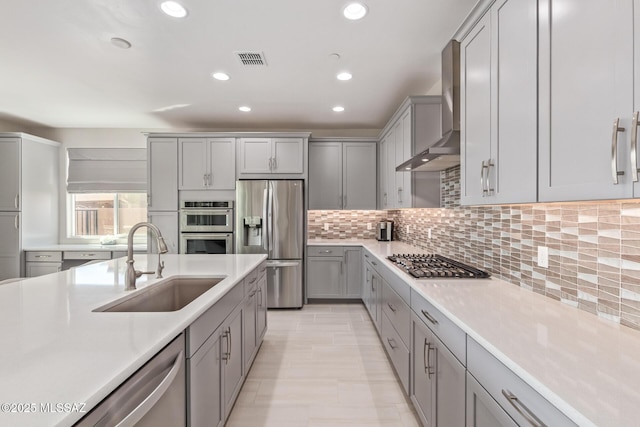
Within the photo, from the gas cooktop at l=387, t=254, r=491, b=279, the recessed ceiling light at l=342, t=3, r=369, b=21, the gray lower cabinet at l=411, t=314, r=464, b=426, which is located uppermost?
the recessed ceiling light at l=342, t=3, r=369, b=21

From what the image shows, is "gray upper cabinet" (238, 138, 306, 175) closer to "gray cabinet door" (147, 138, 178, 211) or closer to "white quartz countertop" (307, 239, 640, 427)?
"gray cabinet door" (147, 138, 178, 211)

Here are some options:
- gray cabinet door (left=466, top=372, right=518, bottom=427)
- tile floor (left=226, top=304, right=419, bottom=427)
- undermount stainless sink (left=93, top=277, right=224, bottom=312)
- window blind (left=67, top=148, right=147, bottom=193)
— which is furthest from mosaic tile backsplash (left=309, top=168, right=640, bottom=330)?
window blind (left=67, top=148, right=147, bottom=193)

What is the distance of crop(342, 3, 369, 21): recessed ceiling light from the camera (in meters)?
1.97

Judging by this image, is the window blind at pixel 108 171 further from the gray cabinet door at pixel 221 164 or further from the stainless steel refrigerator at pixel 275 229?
the stainless steel refrigerator at pixel 275 229

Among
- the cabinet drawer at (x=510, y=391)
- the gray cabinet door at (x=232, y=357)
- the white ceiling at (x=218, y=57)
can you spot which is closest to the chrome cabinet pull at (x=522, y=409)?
the cabinet drawer at (x=510, y=391)

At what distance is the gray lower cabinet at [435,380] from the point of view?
4.17 ft

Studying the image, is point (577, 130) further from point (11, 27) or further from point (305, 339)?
point (11, 27)

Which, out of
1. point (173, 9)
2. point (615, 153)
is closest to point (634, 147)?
point (615, 153)

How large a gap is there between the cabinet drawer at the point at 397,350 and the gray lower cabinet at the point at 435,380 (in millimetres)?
130

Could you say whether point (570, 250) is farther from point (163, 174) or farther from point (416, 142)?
point (163, 174)

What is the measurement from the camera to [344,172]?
14.9ft

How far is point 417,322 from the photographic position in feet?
5.86

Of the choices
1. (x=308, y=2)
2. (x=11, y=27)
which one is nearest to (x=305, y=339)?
(x=308, y=2)

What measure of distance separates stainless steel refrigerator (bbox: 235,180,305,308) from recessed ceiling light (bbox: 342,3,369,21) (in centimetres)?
232
